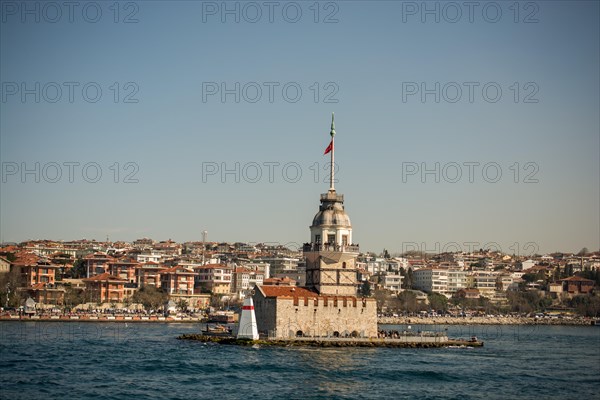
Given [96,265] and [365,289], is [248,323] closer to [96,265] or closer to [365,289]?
[96,265]

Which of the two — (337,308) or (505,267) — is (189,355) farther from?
(505,267)

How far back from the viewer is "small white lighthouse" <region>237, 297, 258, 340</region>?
57562 mm

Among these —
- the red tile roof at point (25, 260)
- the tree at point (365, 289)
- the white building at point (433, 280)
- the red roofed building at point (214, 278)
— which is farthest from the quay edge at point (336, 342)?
the white building at point (433, 280)

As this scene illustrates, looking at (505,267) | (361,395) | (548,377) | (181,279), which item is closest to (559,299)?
(505,267)

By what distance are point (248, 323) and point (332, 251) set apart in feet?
24.2

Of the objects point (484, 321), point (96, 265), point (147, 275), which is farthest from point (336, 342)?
point (96, 265)

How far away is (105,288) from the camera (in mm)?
113438

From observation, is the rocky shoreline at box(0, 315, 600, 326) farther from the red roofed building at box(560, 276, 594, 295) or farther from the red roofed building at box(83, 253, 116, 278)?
the red roofed building at box(83, 253, 116, 278)

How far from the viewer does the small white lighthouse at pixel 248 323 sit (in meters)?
57.6

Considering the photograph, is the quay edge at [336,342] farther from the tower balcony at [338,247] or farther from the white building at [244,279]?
the white building at [244,279]

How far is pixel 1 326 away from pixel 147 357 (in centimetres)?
2981

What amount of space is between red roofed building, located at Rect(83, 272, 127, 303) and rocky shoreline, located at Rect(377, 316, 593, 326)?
3212cm

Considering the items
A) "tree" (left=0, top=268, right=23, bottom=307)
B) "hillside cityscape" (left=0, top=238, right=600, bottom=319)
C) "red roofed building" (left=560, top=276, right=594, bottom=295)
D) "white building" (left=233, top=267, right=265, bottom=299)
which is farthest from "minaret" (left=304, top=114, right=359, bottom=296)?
"red roofed building" (left=560, top=276, right=594, bottom=295)

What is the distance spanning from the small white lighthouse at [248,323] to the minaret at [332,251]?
17.4ft
